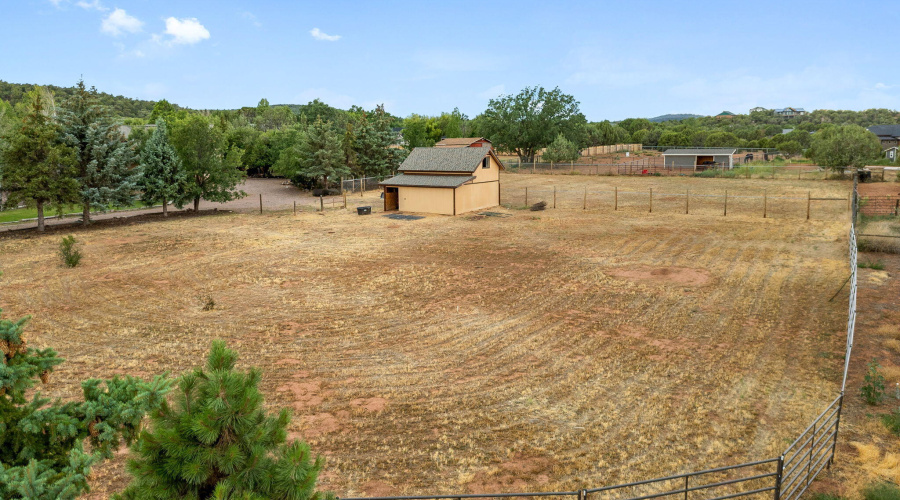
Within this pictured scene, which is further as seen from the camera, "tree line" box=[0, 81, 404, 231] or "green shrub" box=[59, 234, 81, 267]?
"tree line" box=[0, 81, 404, 231]

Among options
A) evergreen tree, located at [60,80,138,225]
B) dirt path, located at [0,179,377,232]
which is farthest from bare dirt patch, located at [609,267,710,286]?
evergreen tree, located at [60,80,138,225]

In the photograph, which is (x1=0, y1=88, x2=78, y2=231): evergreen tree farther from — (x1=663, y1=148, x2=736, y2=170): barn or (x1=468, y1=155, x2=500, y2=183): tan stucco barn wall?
(x1=663, y1=148, x2=736, y2=170): barn

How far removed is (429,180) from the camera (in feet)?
122

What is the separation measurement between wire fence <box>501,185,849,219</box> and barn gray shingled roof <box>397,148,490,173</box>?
4969mm

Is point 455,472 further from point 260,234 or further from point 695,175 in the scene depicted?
point 695,175

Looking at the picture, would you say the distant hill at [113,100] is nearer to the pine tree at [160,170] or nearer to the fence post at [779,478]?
the pine tree at [160,170]

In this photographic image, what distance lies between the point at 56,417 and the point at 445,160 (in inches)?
1369

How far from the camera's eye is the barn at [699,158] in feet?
217

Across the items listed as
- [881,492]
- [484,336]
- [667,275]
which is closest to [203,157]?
[484,336]

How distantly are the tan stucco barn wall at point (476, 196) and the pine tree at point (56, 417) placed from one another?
3166 centimetres

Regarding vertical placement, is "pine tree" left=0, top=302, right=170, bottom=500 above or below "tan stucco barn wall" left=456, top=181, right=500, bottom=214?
below

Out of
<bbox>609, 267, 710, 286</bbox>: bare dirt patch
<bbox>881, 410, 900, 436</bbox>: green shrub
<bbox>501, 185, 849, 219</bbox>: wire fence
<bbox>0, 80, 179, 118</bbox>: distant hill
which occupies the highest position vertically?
<bbox>0, 80, 179, 118</bbox>: distant hill

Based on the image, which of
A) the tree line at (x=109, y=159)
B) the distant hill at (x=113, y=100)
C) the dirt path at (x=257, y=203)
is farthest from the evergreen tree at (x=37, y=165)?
the distant hill at (x=113, y=100)

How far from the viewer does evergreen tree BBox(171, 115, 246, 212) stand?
3528cm
